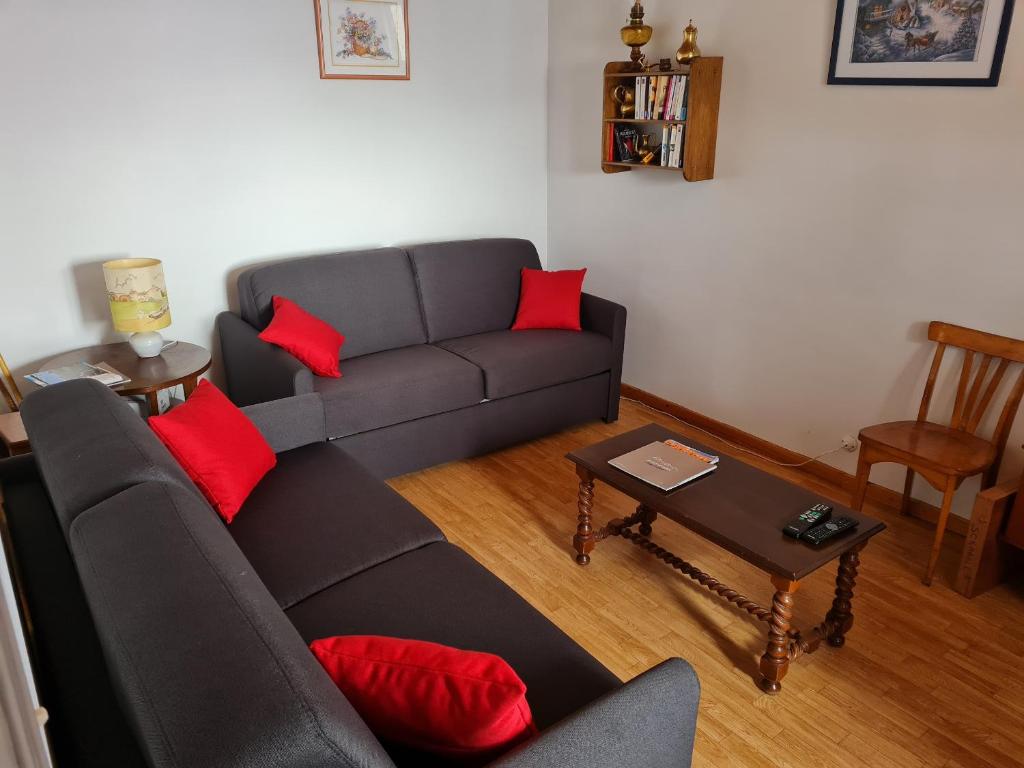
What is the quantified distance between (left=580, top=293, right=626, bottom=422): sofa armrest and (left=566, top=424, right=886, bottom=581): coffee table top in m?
1.22

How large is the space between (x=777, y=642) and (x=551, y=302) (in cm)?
220

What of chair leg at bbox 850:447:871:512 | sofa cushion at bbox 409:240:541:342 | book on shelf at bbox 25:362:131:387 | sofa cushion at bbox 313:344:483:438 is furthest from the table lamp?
chair leg at bbox 850:447:871:512

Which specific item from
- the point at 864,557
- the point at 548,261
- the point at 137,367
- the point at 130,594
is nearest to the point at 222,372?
the point at 137,367

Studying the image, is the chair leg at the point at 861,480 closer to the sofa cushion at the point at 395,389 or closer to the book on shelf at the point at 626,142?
the sofa cushion at the point at 395,389

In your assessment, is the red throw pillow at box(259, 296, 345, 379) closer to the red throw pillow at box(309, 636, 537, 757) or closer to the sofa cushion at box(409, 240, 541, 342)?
the sofa cushion at box(409, 240, 541, 342)

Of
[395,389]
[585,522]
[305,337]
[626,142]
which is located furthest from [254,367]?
[626,142]

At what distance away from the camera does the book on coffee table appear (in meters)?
2.49

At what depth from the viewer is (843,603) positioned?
2365mm

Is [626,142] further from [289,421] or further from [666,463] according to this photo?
[289,421]

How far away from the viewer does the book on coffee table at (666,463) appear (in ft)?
8.18

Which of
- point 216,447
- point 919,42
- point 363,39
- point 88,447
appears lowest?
point 216,447

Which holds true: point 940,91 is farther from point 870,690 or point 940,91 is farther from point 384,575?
point 384,575

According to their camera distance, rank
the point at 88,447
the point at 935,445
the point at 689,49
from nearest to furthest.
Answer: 1. the point at 88,447
2. the point at 935,445
3. the point at 689,49

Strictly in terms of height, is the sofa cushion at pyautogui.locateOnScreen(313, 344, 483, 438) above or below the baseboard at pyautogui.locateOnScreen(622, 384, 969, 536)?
above
